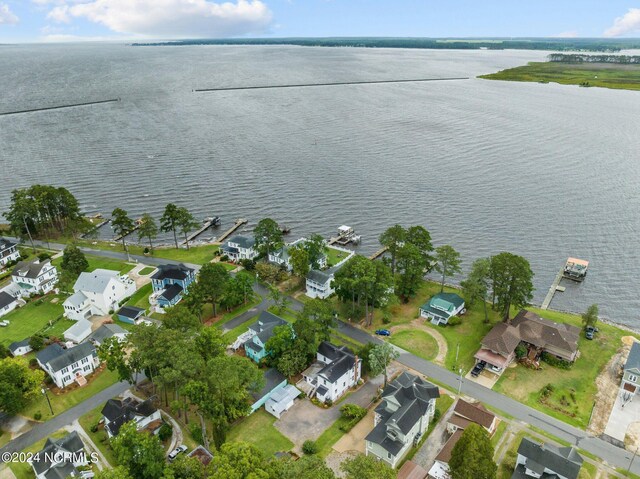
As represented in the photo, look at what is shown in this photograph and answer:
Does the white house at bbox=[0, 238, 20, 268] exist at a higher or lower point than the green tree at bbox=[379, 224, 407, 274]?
lower

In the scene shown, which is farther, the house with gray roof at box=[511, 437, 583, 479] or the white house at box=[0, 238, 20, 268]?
the white house at box=[0, 238, 20, 268]

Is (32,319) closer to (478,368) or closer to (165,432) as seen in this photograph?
(165,432)

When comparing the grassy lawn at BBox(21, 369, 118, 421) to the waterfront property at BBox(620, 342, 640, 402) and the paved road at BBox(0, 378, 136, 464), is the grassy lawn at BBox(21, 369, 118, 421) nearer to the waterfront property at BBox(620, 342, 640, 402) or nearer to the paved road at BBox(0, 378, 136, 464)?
the paved road at BBox(0, 378, 136, 464)

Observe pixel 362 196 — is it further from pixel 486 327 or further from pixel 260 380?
pixel 260 380

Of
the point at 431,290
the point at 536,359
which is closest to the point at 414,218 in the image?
the point at 431,290

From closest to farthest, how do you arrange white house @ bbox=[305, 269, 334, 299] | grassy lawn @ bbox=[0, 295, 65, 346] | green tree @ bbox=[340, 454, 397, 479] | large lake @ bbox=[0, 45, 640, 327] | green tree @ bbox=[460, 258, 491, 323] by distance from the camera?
1. green tree @ bbox=[340, 454, 397, 479]
2. grassy lawn @ bbox=[0, 295, 65, 346]
3. green tree @ bbox=[460, 258, 491, 323]
4. white house @ bbox=[305, 269, 334, 299]
5. large lake @ bbox=[0, 45, 640, 327]

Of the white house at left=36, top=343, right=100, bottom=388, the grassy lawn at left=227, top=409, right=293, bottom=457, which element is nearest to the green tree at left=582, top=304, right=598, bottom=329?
the grassy lawn at left=227, top=409, right=293, bottom=457
